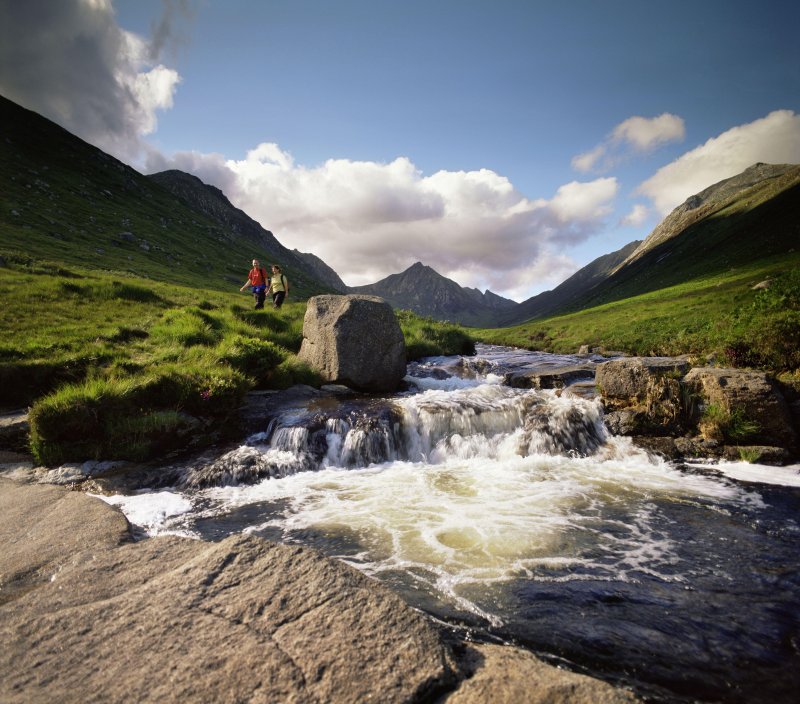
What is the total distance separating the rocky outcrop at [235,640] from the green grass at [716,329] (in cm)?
1497

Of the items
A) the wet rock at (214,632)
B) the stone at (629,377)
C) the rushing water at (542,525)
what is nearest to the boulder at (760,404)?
the rushing water at (542,525)

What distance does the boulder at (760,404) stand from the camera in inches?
437

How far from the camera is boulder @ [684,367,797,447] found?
1111 cm

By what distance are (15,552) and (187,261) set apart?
74.0 meters

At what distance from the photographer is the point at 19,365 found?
39.6 ft

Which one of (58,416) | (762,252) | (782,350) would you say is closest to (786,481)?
(782,350)

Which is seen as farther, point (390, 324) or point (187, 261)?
point (187, 261)

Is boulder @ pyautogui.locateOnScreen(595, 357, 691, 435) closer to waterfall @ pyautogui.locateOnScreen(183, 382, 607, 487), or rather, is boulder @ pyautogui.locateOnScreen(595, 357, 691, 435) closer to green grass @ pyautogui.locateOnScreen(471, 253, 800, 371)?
waterfall @ pyautogui.locateOnScreen(183, 382, 607, 487)

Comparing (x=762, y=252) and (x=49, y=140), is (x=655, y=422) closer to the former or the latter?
(x=762, y=252)

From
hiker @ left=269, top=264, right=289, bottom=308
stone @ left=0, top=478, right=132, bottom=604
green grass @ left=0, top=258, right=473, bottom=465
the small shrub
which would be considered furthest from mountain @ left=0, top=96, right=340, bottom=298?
the small shrub

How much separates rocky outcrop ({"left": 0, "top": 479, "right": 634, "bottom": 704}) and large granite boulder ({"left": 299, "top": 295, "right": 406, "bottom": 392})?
42.8 feet

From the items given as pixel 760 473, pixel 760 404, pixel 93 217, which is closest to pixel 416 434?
pixel 760 473

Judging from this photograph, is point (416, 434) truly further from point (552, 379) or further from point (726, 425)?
point (552, 379)

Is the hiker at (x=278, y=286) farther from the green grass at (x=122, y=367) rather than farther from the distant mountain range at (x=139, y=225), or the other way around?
the distant mountain range at (x=139, y=225)
